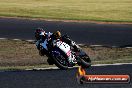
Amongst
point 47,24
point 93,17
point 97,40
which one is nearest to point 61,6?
point 93,17

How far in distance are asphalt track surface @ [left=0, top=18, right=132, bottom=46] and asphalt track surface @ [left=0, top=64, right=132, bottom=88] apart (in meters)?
11.2

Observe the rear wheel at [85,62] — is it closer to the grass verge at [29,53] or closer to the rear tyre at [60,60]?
the rear tyre at [60,60]

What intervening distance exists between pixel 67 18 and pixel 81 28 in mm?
5601

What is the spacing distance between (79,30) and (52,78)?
1712cm

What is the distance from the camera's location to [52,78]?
470 inches

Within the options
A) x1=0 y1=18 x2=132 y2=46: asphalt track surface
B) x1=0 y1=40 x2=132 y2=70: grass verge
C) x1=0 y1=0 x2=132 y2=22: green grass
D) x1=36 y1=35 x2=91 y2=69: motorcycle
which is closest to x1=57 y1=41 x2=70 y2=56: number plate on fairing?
x1=36 y1=35 x2=91 y2=69: motorcycle

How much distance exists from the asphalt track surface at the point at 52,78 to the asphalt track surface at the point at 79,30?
442 inches

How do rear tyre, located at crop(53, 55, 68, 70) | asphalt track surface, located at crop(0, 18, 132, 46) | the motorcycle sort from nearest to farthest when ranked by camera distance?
rear tyre, located at crop(53, 55, 68, 70) → the motorcycle → asphalt track surface, located at crop(0, 18, 132, 46)

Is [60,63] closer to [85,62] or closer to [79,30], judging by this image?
[85,62]

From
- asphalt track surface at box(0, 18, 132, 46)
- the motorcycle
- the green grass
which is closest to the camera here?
the motorcycle

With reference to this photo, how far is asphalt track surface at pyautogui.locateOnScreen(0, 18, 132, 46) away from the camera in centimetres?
2555

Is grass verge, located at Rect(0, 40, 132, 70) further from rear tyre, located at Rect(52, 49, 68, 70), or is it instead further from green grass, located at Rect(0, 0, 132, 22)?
green grass, located at Rect(0, 0, 132, 22)

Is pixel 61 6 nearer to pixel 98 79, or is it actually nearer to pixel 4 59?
pixel 4 59

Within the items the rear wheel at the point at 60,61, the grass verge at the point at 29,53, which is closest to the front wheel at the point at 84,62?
the rear wheel at the point at 60,61
